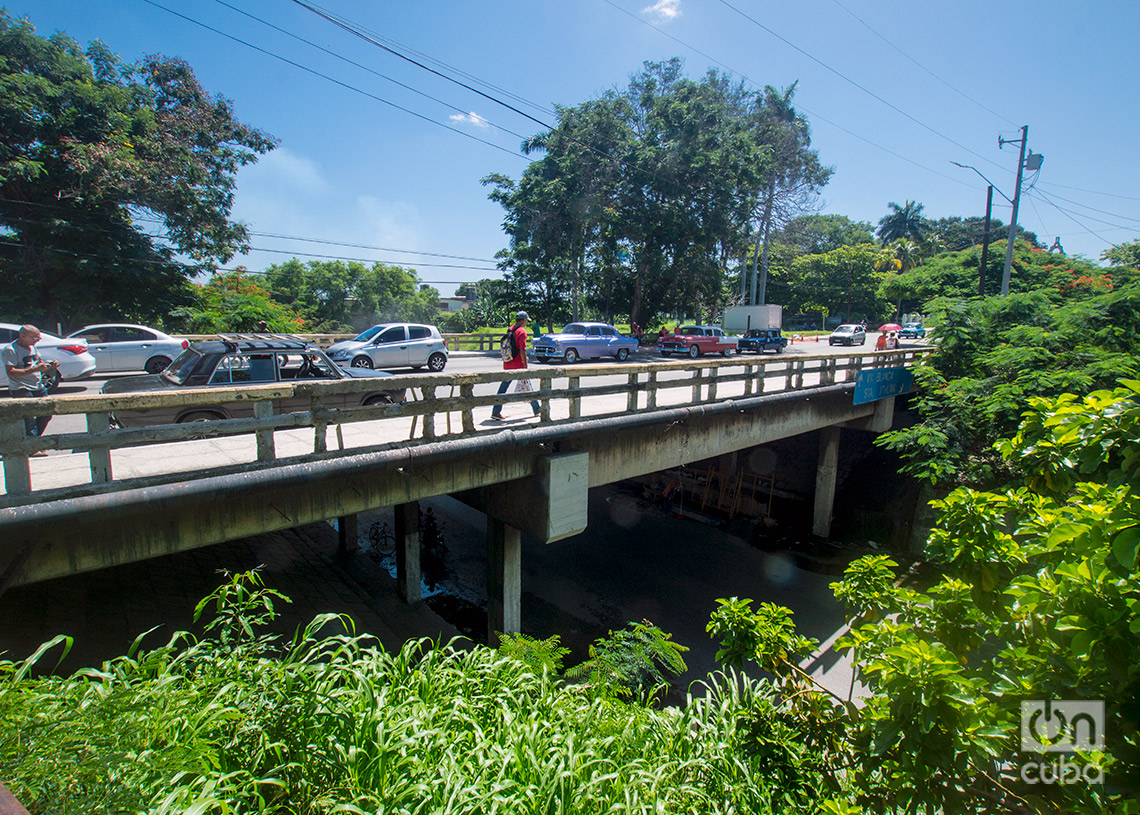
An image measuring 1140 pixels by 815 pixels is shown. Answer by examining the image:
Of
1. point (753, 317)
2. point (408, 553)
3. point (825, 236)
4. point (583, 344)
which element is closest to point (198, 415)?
point (408, 553)

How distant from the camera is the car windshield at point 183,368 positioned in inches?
284

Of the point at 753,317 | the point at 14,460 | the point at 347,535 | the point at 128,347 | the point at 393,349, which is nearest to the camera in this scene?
the point at 14,460

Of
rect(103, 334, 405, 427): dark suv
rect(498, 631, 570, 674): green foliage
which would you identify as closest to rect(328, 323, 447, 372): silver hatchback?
rect(103, 334, 405, 427): dark suv

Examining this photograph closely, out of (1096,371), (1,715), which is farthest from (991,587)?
(1096,371)

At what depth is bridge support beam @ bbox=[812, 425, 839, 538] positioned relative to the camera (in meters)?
16.1

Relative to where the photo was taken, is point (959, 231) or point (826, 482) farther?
point (959, 231)

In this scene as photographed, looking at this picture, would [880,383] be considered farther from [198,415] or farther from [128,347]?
[128,347]

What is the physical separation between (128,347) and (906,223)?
3395 inches

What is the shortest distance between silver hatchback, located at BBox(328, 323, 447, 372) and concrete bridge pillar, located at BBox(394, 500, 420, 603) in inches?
231

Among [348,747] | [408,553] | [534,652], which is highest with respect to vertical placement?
[348,747]

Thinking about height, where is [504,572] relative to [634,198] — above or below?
below

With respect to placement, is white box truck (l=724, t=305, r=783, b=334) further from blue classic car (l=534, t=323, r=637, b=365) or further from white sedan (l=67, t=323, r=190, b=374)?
white sedan (l=67, t=323, r=190, b=374)

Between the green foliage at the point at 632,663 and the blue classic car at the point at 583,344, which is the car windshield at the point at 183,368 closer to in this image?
the green foliage at the point at 632,663
